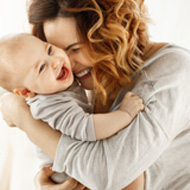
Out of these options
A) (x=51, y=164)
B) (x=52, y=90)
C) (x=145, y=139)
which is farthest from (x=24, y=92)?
(x=145, y=139)

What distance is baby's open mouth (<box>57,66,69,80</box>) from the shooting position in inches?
43.1

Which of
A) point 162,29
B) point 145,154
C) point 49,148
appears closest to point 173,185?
point 145,154

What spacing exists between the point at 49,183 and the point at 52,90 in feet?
1.36

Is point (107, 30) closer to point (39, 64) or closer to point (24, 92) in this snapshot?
point (39, 64)

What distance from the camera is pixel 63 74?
1.11 meters

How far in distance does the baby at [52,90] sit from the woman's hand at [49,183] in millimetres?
257

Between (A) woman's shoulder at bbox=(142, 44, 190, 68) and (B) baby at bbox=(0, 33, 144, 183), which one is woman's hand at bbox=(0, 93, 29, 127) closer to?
(B) baby at bbox=(0, 33, 144, 183)

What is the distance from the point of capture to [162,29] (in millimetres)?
2354

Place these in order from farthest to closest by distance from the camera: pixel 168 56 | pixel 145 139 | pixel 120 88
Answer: pixel 120 88
pixel 168 56
pixel 145 139

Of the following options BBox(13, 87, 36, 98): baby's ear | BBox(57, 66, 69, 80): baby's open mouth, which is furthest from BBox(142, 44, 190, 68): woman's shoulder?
BBox(13, 87, 36, 98): baby's ear

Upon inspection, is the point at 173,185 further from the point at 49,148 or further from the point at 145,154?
the point at 49,148

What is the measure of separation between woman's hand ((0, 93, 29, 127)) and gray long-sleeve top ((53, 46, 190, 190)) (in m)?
0.27

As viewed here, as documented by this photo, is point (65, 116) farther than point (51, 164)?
No

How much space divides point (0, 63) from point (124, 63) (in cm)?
46
